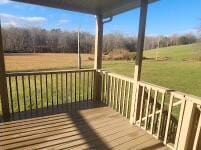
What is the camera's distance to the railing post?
2129 mm

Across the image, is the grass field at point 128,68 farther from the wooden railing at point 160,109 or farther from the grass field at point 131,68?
the wooden railing at point 160,109

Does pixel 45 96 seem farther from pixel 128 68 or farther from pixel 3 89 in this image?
pixel 128 68

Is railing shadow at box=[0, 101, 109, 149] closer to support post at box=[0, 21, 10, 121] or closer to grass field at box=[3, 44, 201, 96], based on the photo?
support post at box=[0, 21, 10, 121]

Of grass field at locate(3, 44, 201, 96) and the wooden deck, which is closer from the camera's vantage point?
the wooden deck

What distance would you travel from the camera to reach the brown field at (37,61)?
11618mm

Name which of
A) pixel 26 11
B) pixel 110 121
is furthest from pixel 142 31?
pixel 26 11

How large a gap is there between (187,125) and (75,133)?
176cm

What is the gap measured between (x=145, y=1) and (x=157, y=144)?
7.91ft

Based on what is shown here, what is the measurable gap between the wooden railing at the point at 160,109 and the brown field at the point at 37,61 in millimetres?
8576

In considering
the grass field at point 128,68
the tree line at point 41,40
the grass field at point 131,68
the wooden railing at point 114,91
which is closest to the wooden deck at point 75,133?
the wooden railing at point 114,91

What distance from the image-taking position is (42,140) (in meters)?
2.59

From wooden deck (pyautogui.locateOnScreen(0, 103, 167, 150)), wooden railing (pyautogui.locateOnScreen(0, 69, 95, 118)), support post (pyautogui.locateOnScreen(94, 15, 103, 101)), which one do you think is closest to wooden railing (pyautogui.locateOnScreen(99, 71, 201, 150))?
support post (pyautogui.locateOnScreen(94, 15, 103, 101))

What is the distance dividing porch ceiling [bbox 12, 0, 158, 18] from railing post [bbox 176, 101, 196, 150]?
1956 mm

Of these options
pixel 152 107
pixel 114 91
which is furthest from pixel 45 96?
pixel 152 107
